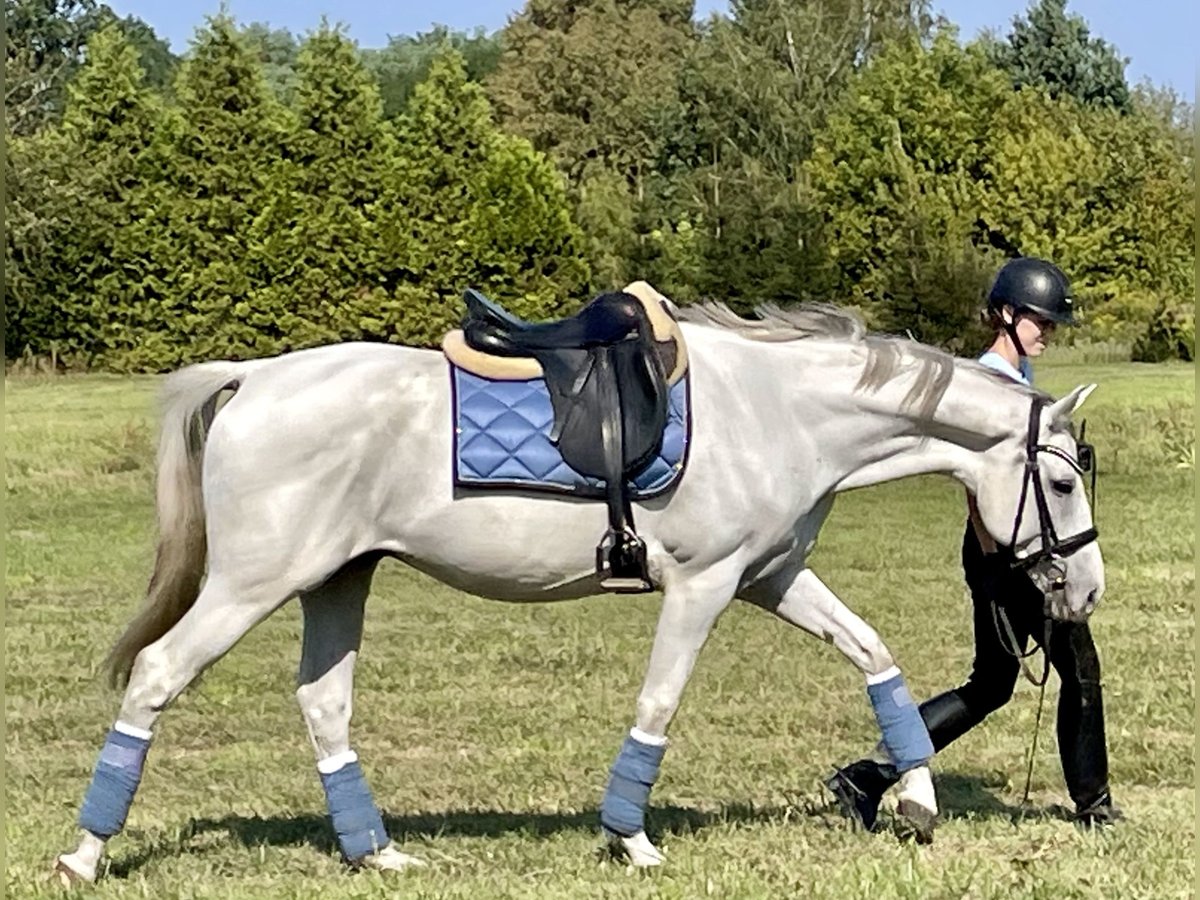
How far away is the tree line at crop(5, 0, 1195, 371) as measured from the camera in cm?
2353

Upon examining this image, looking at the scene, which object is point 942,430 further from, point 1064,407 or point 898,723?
point 898,723

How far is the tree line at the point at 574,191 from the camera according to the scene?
23.5 metres

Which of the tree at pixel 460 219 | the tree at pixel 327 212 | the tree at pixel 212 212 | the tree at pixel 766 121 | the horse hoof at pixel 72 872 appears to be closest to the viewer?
the horse hoof at pixel 72 872

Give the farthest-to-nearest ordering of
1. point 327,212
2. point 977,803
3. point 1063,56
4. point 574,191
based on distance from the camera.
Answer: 1. point 1063,56
2. point 574,191
3. point 327,212
4. point 977,803

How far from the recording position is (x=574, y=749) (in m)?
7.06

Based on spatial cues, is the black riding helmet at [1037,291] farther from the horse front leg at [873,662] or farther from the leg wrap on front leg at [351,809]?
the leg wrap on front leg at [351,809]

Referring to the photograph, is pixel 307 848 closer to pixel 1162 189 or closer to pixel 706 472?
pixel 706 472

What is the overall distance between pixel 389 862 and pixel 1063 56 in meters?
40.1

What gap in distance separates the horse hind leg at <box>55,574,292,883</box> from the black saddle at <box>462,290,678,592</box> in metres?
0.94

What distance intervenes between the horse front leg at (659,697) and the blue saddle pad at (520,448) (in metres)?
0.34

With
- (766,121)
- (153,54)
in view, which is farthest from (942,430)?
(153,54)

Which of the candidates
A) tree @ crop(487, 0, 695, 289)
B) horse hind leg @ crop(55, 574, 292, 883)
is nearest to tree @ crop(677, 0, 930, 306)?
tree @ crop(487, 0, 695, 289)

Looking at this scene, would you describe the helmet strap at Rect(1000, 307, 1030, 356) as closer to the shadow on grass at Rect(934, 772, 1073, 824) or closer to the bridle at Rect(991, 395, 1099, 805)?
the bridle at Rect(991, 395, 1099, 805)

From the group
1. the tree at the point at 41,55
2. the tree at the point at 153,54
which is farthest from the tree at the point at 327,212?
the tree at the point at 153,54
